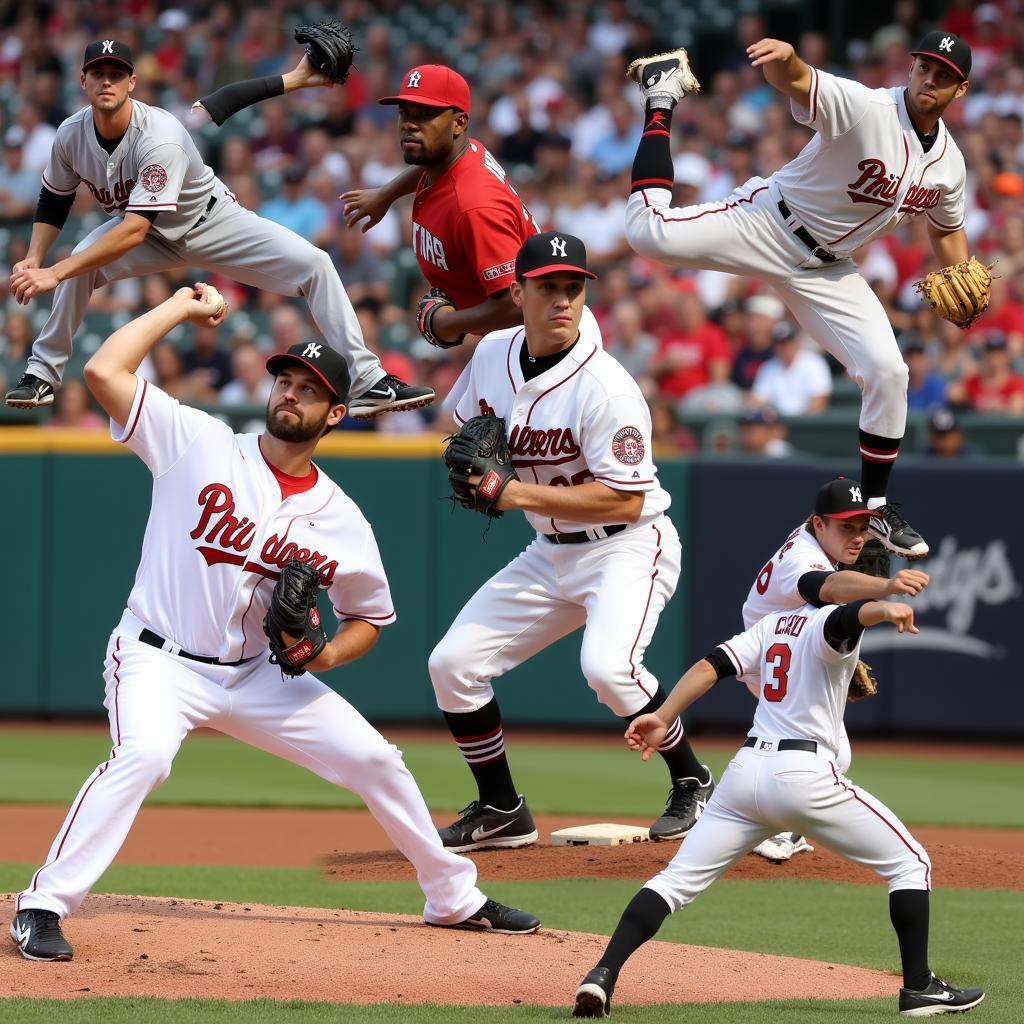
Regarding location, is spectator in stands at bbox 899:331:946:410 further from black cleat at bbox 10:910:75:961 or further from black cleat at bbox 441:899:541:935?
black cleat at bbox 10:910:75:961

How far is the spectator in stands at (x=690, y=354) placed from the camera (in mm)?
13422

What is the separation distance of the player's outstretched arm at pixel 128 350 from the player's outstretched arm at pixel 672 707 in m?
1.93

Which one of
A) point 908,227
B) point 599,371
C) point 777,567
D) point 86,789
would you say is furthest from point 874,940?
point 908,227

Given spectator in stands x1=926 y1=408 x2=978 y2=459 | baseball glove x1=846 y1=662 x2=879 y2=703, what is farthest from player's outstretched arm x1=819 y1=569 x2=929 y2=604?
spectator in stands x1=926 y1=408 x2=978 y2=459

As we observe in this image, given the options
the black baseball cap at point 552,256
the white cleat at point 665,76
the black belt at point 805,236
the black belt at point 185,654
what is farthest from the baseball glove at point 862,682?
the white cleat at point 665,76

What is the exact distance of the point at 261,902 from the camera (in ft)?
23.5

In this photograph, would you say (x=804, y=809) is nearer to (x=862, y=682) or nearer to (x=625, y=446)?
(x=862, y=682)

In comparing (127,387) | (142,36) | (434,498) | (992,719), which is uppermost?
(142,36)

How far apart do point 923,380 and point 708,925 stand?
21.5ft

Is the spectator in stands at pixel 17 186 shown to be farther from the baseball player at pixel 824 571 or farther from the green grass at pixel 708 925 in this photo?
the baseball player at pixel 824 571

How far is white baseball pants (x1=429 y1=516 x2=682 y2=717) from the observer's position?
22.7ft

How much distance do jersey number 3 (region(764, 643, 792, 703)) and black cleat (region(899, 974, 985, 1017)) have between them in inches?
37.1

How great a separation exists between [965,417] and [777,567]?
5.64 meters

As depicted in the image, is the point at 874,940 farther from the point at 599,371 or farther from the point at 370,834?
the point at 370,834
